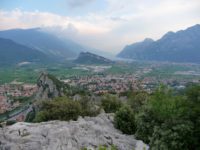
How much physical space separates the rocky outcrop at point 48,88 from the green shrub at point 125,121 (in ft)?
124

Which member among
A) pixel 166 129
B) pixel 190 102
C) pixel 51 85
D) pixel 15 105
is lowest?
pixel 15 105

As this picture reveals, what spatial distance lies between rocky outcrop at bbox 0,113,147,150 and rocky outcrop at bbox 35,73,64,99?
40.0m

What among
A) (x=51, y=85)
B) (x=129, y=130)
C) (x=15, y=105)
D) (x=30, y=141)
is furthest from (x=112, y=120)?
(x=15, y=105)

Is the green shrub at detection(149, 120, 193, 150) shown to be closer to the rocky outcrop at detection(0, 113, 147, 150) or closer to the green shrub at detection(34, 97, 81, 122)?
the rocky outcrop at detection(0, 113, 147, 150)

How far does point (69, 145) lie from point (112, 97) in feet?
67.6

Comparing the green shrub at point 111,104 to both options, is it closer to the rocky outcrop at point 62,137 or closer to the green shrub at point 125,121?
the green shrub at point 125,121

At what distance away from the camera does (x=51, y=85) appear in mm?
69062

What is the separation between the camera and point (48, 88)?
Result: 68.8 meters

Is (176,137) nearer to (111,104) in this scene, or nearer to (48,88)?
(111,104)

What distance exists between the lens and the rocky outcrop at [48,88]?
220 ft

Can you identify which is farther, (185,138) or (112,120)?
(112,120)

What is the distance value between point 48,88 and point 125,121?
137 feet

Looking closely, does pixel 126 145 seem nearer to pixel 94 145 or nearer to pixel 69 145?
pixel 94 145

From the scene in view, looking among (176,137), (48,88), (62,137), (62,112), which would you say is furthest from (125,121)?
(48,88)
